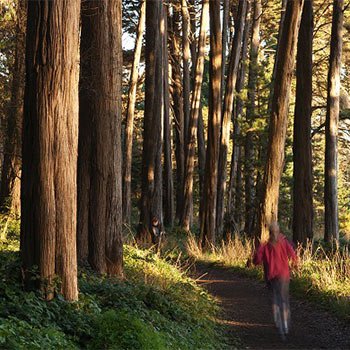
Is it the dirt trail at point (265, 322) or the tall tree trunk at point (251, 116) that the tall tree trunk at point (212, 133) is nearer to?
the dirt trail at point (265, 322)

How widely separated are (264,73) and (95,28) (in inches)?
819

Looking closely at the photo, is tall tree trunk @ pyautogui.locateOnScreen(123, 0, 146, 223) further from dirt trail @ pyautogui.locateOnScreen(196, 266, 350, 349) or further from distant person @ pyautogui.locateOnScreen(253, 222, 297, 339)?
distant person @ pyautogui.locateOnScreen(253, 222, 297, 339)

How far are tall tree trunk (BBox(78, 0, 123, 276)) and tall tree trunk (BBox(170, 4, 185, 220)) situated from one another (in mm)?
23903

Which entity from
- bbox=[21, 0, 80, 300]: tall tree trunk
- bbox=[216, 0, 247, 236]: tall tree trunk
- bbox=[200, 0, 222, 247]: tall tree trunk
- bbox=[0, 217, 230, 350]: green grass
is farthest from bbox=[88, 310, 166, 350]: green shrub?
bbox=[216, 0, 247, 236]: tall tree trunk

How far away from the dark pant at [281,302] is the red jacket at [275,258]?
10cm

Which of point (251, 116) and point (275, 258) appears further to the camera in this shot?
point (251, 116)

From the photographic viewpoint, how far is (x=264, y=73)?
31.2 meters

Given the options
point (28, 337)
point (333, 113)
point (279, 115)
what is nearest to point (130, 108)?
point (333, 113)

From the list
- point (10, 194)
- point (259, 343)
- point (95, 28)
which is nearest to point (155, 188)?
point (10, 194)

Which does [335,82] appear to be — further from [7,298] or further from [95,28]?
[7,298]

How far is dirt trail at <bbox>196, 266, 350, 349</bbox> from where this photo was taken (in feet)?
32.4

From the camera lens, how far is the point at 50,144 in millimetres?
7430

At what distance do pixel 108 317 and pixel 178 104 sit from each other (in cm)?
3241

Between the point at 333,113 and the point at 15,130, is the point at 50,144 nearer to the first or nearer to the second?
the point at 15,130
